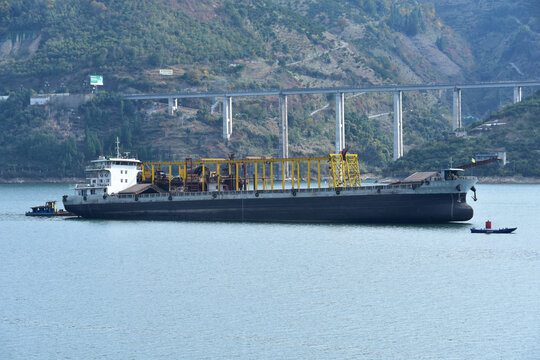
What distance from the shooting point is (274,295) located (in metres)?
46.8

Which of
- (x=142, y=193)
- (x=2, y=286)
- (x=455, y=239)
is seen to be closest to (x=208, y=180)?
(x=142, y=193)

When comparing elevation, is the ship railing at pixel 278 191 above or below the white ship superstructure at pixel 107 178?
below

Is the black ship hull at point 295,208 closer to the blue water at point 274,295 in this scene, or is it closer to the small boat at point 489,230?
the blue water at point 274,295

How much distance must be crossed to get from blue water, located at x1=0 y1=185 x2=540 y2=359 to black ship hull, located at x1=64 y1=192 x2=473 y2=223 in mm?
1922

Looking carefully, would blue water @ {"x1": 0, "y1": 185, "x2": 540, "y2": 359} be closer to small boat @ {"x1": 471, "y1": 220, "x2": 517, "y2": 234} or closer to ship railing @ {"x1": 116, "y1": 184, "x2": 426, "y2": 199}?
small boat @ {"x1": 471, "y1": 220, "x2": 517, "y2": 234}

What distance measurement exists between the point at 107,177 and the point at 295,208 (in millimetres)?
21897

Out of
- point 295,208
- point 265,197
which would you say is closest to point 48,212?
point 265,197

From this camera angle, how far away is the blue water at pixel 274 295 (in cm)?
3750

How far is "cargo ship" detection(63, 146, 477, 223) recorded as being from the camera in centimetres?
7588

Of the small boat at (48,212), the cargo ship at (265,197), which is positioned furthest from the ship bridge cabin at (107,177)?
the small boat at (48,212)

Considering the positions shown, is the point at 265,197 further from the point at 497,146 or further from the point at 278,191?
the point at 497,146

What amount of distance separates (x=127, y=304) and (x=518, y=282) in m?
22.4

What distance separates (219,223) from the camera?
84.4 meters

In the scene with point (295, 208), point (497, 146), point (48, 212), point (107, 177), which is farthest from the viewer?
point (497, 146)
